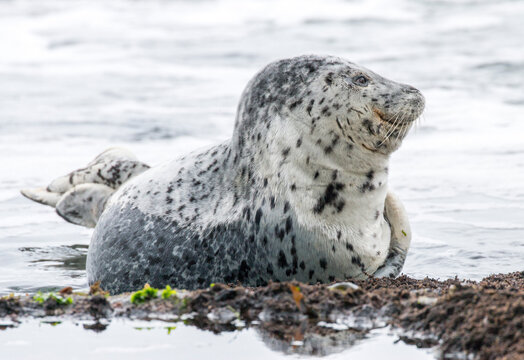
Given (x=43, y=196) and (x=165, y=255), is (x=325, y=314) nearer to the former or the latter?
(x=165, y=255)

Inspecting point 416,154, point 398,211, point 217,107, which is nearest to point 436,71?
point 217,107

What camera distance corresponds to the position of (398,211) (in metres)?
5.45

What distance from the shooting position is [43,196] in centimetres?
784

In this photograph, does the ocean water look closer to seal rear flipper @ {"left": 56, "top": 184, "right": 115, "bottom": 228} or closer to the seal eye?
seal rear flipper @ {"left": 56, "top": 184, "right": 115, "bottom": 228}

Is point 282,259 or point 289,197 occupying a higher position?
point 289,197

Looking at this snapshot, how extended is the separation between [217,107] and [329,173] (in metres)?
7.97

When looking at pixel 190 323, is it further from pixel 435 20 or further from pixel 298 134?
pixel 435 20

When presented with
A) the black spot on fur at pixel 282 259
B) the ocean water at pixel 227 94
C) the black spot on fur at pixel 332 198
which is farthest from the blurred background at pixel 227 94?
the black spot on fur at pixel 282 259

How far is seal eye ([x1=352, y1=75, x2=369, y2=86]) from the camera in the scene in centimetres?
511

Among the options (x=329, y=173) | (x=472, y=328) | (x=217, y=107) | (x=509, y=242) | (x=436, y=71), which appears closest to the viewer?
(x=472, y=328)

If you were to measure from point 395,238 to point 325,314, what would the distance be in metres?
1.66

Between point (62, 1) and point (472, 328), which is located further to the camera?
point (62, 1)

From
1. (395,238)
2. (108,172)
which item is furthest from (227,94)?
(395,238)

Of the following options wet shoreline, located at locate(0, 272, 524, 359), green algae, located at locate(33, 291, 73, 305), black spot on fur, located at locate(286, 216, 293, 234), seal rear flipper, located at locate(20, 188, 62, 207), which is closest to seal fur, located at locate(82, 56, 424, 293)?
black spot on fur, located at locate(286, 216, 293, 234)
